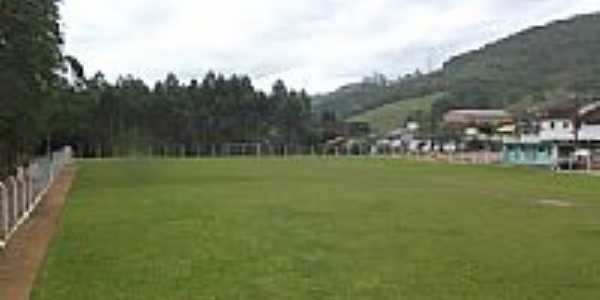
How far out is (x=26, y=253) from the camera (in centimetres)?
1981

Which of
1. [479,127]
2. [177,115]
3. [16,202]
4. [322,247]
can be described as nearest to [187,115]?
[177,115]

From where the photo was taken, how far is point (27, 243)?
21.6 metres

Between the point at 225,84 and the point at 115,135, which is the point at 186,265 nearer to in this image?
the point at 115,135

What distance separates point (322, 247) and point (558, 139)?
247ft

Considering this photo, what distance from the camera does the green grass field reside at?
14.8 meters

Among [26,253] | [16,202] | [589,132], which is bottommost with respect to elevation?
[26,253]

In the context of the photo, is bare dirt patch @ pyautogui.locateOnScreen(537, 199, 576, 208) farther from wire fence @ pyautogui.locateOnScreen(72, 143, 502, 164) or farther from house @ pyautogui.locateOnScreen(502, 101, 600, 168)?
wire fence @ pyautogui.locateOnScreen(72, 143, 502, 164)

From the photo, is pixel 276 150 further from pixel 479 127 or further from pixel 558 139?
pixel 558 139

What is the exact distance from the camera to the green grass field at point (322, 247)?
1477cm

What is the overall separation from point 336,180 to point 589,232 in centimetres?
2881

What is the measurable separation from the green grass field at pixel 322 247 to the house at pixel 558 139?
46.1 metres

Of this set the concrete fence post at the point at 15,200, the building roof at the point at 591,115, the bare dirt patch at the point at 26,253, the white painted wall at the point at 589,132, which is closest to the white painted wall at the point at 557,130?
the white painted wall at the point at 589,132

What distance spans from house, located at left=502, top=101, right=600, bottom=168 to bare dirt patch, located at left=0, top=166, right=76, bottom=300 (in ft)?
185

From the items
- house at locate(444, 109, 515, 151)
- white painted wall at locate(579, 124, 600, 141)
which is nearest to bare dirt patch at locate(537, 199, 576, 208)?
white painted wall at locate(579, 124, 600, 141)
